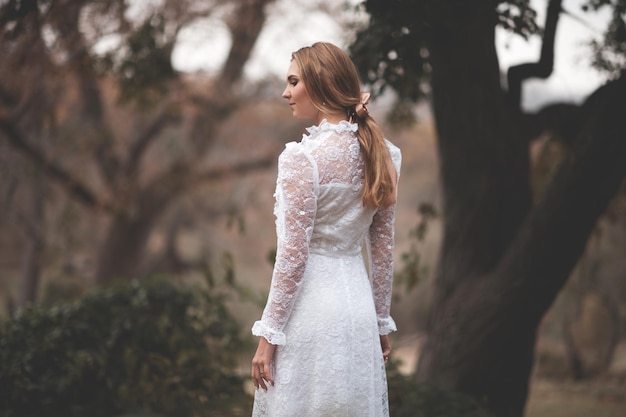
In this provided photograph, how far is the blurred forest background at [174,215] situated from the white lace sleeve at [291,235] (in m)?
1.48

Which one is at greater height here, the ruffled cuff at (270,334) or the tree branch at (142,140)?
the tree branch at (142,140)

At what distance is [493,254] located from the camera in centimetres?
451

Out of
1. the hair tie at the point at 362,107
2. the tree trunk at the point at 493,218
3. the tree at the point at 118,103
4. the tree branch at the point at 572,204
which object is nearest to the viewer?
the hair tie at the point at 362,107

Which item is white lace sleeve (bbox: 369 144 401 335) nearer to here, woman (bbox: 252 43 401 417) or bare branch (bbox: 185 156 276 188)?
woman (bbox: 252 43 401 417)

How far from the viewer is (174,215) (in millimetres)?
14570

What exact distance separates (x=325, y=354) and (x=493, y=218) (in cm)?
246

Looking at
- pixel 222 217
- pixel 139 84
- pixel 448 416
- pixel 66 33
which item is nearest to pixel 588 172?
pixel 448 416

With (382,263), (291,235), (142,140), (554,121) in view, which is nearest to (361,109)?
(291,235)

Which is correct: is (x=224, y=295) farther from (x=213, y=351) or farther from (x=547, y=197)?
(x=547, y=197)

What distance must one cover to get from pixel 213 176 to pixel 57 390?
23.5 feet

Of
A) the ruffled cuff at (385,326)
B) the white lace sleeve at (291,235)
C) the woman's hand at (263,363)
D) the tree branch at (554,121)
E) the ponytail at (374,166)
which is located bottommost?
the woman's hand at (263,363)

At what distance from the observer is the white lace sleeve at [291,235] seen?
235 centimetres

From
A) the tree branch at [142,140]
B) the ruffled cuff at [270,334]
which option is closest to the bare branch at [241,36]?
the tree branch at [142,140]

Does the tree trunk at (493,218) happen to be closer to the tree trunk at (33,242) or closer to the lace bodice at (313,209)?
the lace bodice at (313,209)
